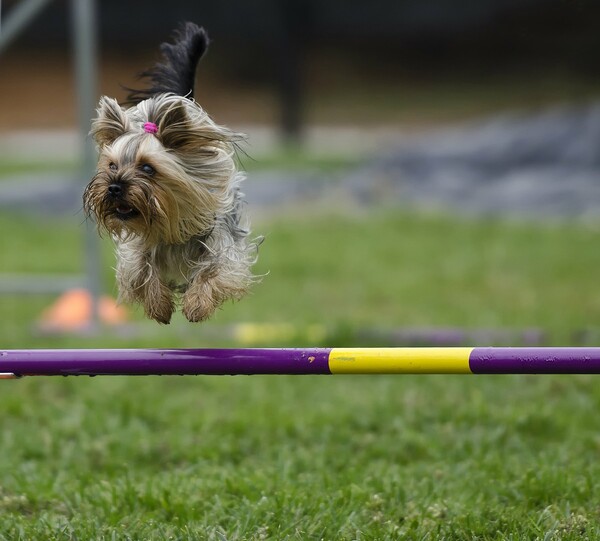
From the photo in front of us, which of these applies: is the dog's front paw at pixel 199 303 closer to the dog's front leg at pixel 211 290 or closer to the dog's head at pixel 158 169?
the dog's front leg at pixel 211 290

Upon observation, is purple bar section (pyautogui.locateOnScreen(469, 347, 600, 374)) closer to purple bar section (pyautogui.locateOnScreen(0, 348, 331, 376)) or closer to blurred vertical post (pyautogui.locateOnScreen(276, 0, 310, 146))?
purple bar section (pyautogui.locateOnScreen(0, 348, 331, 376))

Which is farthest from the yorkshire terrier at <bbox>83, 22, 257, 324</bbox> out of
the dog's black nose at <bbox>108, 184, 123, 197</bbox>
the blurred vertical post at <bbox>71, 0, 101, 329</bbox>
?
the blurred vertical post at <bbox>71, 0, 101, 329</bbox>

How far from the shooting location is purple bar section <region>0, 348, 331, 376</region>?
3389 millimetres

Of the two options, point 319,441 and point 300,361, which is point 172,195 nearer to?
point 300,361

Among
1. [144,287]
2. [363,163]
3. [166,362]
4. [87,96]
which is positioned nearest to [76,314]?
[87,96]

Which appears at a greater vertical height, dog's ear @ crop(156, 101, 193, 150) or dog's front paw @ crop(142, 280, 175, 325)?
dog's ear @ crop(156, 101, 193, 150)

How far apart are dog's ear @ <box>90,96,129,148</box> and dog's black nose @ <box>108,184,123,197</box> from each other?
206 millimetres

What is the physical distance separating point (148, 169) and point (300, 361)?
773 millimetres

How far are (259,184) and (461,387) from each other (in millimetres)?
9734

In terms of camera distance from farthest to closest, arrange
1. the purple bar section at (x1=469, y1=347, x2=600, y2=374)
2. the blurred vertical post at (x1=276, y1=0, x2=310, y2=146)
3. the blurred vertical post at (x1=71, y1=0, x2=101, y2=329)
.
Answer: the blurred vertical post at (x1=276, y1=0, x2=310, y2=146) < the blurred vertical post at (x1=71, y1=0, x2=101, y2=329) < the purple bar section at (x1=469, y1=347, x2=600, y2=374)

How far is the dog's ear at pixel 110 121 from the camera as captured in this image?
3.66 meters

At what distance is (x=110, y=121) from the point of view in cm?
367

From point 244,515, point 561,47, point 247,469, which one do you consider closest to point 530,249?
point 247,469

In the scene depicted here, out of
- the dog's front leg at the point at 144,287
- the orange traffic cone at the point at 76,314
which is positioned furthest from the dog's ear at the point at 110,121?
the orange traffic cone at the point at 76,314
